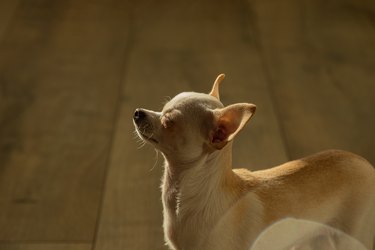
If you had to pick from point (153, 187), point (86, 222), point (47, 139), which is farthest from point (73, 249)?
point (47, 139)

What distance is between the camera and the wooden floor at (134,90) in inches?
74.8

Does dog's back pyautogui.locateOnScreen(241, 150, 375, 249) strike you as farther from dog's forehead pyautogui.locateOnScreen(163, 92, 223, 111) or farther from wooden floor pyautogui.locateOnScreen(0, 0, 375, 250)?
wooden floor pyautogui.locateOnScreen(0, 0, 375, 250)

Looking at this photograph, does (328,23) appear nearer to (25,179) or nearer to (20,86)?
(20,86)

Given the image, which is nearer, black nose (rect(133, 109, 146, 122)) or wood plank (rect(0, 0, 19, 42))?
black nose (rect(133, 109, 146, 122))

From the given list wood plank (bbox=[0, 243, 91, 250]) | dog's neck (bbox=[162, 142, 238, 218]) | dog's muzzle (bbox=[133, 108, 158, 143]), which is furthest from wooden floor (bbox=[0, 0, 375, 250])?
dog's muzzle (bbox=[133, 108, 158, 143])

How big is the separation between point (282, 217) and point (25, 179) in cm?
99

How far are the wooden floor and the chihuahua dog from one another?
1.30 ft

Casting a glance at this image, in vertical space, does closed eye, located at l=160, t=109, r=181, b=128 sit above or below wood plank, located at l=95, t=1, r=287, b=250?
above

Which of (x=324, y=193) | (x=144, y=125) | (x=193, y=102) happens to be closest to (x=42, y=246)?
(x=144, y=125)

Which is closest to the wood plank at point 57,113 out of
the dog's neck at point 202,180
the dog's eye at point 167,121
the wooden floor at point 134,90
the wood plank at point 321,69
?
the wooden floor at point 134,90

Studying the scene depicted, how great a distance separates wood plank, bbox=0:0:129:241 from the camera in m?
1.88

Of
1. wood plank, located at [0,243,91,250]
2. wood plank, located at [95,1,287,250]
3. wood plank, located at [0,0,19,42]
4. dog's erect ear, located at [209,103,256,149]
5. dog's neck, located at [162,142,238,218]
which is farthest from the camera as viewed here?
wood plank, located at [0,0,19,42]

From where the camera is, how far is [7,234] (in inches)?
70.7

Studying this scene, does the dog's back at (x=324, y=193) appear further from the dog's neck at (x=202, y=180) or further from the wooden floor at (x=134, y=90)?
the wooden floor at (x=134, y=90)
